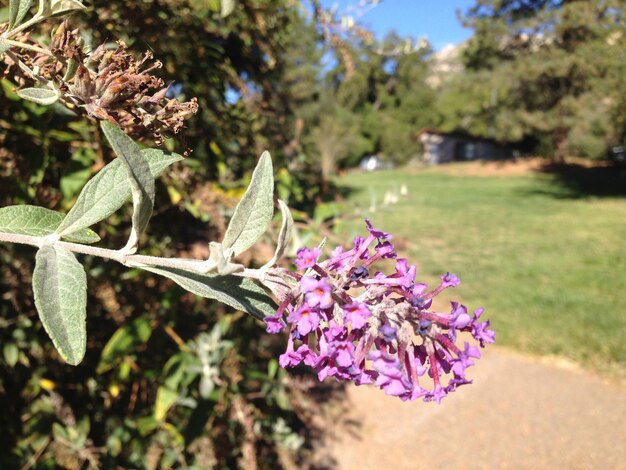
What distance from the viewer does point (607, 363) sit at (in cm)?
391

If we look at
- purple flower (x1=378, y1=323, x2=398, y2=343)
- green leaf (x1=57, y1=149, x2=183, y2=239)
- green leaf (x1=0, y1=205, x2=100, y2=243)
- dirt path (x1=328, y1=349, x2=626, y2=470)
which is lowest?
dirt path (x1=328, y1=349, x2=626, y2=470)

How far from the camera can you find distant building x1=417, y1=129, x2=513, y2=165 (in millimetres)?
29984

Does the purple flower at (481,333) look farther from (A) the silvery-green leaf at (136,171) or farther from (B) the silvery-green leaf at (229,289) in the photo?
(A) the silvery-green leaf at (136,171)

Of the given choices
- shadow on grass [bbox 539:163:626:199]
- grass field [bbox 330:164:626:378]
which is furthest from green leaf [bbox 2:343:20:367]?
shadow on grass [bbox 539:163:626:199]

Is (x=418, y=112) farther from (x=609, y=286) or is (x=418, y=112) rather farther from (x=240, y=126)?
(x=240, y=126)

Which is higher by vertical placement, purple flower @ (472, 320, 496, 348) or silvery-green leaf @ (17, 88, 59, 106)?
silvery-green leaf @ (17, 88, 59, 106)

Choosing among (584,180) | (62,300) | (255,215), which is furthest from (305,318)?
(584,180)

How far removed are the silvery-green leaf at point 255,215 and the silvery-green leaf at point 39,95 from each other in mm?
217

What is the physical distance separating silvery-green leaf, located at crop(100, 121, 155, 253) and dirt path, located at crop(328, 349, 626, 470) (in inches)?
96.5

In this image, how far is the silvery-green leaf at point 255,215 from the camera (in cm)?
57

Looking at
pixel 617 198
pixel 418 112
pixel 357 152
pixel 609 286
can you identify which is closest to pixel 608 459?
pixel 609 286

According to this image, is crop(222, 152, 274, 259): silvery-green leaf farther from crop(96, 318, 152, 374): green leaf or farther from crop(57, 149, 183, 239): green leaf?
crop(96, 318, 152, 374): green leaf

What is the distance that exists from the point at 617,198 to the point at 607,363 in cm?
1100

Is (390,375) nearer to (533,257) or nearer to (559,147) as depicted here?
(533,257)
